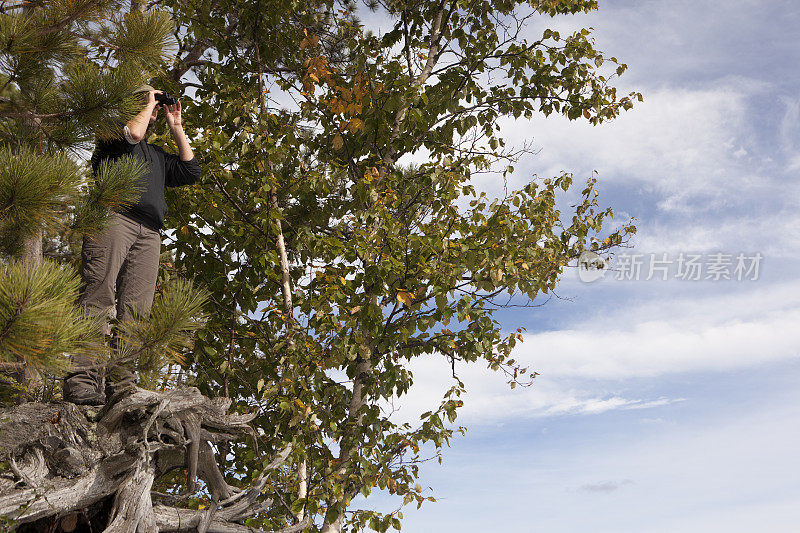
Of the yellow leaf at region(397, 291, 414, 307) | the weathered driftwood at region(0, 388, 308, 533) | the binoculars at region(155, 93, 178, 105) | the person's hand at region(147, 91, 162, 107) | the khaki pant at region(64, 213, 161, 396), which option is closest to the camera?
the weathered driftwood at region(0, 388, 308, 533)

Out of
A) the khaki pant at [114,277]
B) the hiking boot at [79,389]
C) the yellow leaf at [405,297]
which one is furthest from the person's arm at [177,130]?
the yellow leaf at [405,297]

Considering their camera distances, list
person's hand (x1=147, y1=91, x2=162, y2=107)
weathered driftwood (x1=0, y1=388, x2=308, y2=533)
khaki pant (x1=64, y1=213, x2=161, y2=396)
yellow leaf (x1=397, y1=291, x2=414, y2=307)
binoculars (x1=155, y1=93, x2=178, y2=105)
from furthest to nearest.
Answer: yellow leaf (x1=397, y1=291, x2=414, y2=307), binoculars (x1=155, y1=93, x2=178, y2=105), person's hand (x1=147, y1=91, x2=162, y2=107), khaki pant (x1=64, y1=213, x2=161, y2=396), weathered driftwood (x1=0, y1=388, x2=308, y2=533)

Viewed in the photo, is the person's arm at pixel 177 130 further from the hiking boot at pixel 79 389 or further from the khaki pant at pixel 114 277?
the hiking boot at pixel 79 389

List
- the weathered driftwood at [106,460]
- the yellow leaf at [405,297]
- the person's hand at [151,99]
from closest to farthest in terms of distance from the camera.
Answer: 1. the weathered driftwood at [106,460]
2. the person's hand at [151,99]
3. the yellow leaf at [405,297]

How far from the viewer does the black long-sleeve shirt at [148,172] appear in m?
4.71

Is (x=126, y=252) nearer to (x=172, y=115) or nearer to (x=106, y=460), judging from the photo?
(x=172, y=115)

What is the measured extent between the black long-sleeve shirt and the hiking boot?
123 cm

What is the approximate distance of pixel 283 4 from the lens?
7188 mm

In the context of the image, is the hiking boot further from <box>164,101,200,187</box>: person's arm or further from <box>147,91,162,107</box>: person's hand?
<box>147,91,162,107</box>: person's hand

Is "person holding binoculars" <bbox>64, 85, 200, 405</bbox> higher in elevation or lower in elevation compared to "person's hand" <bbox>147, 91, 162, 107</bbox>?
lower

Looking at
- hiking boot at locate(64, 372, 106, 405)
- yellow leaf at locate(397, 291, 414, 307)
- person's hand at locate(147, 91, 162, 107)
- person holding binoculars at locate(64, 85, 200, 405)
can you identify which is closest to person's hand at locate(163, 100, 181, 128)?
person holding binoculars at locate(64, 85, 200, 405)

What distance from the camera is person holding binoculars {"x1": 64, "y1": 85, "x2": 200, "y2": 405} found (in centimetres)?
448

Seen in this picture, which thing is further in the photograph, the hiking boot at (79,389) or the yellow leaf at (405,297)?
the yellow leaf at (405,297)

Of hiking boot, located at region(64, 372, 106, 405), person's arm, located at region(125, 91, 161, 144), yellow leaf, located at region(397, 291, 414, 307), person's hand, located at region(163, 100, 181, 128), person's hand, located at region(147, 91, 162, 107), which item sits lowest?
hiking boot, located at region(64, 372, 106, 405)
